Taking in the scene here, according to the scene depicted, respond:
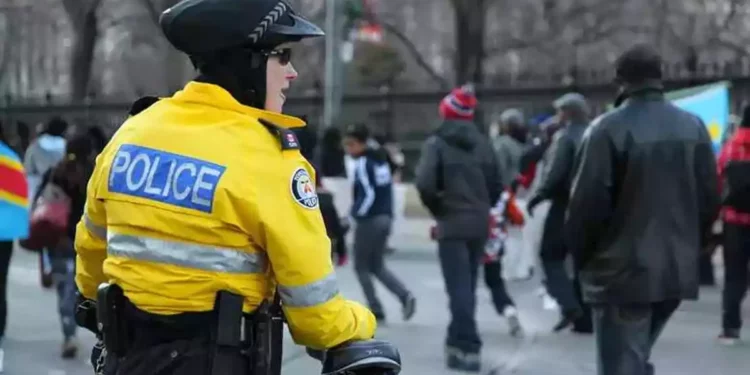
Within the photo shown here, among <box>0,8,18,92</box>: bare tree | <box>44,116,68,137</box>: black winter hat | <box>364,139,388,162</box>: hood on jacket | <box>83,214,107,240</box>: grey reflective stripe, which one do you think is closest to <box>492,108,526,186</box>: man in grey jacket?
<box>364,139,388,162</box>: hood on jacket

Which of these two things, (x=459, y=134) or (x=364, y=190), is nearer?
(x=459, y=134)

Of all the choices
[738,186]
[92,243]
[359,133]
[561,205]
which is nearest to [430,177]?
[561,205]

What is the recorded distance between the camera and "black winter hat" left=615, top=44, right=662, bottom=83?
5.70 m

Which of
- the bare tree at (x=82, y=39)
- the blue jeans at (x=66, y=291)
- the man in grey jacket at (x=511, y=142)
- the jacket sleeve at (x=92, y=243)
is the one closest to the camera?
the jacket sleeve at (x=92, y=243)

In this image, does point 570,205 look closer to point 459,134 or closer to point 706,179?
point 706,179

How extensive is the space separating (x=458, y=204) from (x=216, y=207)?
5.43 m

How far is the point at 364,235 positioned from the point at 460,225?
2.13 m

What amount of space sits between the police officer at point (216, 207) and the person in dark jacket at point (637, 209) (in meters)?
2.51

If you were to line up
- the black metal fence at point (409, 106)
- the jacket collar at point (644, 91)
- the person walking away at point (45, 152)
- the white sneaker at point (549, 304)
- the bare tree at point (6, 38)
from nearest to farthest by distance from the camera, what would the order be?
the jacket collar at point (644, 91), the white sneaker at point (549, 304), the person walking away at point (45, 152), the black metal fence at point (409, 106), the bare tree at point (6, 38)

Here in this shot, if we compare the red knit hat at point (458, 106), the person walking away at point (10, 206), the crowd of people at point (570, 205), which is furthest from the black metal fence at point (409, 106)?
the person walking away at point (10, 206)

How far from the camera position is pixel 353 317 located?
3.23 meters

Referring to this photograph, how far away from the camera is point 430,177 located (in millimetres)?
8453

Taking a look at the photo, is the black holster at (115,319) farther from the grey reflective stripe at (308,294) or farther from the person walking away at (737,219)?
the person walking away at (737,219)

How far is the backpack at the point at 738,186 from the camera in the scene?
9.23 m
